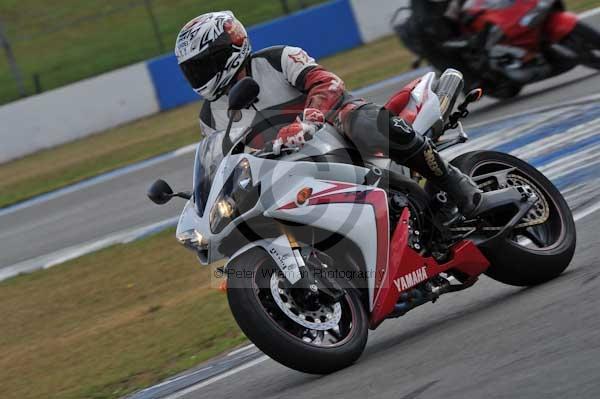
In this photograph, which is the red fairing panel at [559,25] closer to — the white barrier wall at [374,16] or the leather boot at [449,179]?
the leather boot at [449,179]

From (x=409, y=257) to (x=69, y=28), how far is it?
680 inches

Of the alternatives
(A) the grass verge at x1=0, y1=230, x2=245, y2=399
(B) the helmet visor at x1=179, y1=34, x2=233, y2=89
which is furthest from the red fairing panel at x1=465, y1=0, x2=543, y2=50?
(B) the helmet visor at x1=179, y1=34, x2=233, y2=89

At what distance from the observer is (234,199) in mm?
5250

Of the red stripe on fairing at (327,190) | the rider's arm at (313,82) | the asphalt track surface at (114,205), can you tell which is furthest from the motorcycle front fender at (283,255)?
the asphalt track surface at (114,205)

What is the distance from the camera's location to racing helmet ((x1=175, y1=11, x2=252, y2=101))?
5.66 metres

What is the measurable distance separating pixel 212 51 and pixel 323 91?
0.59 meters

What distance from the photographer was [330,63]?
2022cm

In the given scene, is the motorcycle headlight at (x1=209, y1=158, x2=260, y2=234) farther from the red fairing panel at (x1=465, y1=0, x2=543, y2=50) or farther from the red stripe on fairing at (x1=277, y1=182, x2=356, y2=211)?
the red fairing panel at (x1=465, y1=0, x2=543, y2=50)

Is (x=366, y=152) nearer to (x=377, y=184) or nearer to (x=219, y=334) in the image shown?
(x=377, y=184)

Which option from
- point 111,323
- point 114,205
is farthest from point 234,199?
point 114,205

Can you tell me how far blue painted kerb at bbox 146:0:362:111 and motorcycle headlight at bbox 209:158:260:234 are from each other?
14796 mm

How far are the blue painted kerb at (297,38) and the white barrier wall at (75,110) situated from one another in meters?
0.24

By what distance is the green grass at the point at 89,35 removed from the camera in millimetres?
21281

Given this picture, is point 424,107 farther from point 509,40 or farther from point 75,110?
point 75,110
